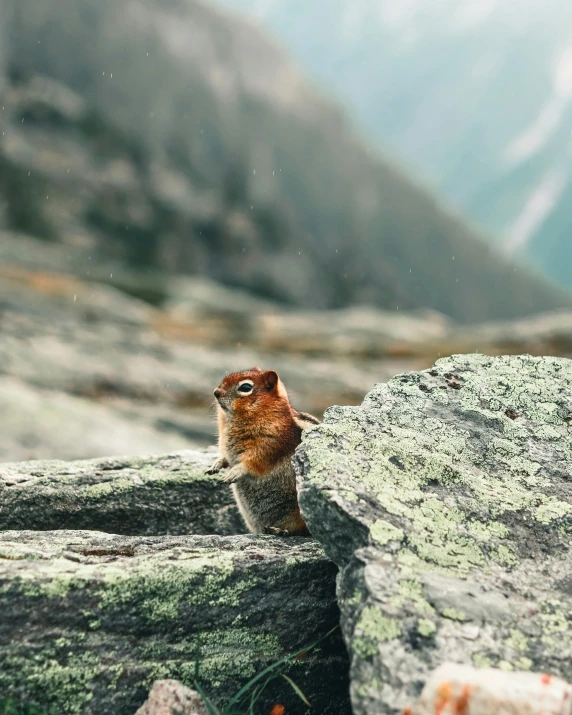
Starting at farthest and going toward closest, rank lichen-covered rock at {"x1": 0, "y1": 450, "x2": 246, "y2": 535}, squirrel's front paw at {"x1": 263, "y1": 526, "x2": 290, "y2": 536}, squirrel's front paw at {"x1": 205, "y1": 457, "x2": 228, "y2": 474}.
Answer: squirrel's front paw at {"x1": 205, "y1": 457, "x2": 228, "y2": 474} < lichen-covered rock at {"x1": 0, "y1": 450, "x2": 246, "y2": 535} < squirrel's front paw at {"x1": 263, "y1": 526, "x2": 290, "y2": 536}

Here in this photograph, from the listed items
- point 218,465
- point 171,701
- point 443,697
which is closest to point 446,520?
point 443,697

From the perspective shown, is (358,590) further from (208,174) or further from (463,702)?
(208,174)

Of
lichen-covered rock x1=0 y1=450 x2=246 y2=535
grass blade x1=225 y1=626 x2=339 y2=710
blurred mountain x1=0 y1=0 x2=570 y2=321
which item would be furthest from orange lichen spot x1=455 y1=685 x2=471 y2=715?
blurred mountain x1=0 y1=0 x2=570 y2=321

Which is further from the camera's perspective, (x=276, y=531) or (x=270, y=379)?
(x=270, y=379)

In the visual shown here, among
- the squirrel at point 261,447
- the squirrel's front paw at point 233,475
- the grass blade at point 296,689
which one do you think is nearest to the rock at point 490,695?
the grass blade at point 296,689

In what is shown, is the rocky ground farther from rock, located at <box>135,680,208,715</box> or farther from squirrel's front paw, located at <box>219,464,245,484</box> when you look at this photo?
squirrel's front paw, located at <box>219,464,245,484</box>
